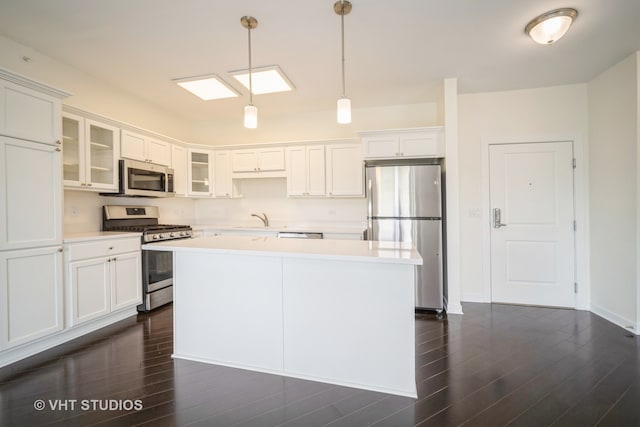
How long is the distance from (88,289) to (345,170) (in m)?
3.13

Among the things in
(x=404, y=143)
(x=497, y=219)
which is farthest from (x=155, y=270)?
(x=497, y=219)

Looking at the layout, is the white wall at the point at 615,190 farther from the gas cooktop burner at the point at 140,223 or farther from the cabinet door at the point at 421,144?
the gas cooktop burner at the point at 140,223

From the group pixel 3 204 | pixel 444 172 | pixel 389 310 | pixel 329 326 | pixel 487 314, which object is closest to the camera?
pixel 389 310

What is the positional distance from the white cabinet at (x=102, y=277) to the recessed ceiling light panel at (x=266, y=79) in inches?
84.5

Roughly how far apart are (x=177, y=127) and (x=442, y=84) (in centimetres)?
392

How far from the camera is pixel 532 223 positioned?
3.52 metres

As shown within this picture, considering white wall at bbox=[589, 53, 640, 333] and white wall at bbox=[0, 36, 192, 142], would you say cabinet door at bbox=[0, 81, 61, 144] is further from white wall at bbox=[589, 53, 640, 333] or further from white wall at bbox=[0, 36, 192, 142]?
white wall at bbox=[589, 53, 640, 333]

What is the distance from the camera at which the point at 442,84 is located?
340cm

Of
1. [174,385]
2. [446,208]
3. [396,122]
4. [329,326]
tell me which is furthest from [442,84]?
[174,385]

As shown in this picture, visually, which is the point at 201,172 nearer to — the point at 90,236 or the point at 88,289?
the point at 90,236

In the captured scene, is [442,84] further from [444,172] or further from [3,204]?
[3,204]

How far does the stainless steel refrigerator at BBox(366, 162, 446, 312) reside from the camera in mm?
3291

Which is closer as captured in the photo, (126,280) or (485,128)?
(126,280)

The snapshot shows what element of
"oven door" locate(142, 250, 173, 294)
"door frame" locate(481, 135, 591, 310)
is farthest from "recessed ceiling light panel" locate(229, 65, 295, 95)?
"door frame" locate(481, 135, 591, 310)
